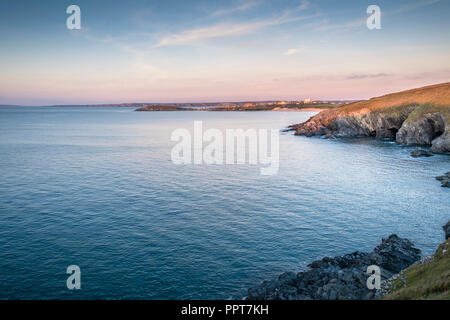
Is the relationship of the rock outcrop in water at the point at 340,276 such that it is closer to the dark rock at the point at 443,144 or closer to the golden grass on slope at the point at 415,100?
the dark rock at the point at 443,144

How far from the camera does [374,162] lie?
70.2 m

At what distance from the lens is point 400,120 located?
103812 mm

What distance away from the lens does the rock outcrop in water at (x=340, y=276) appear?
846 inches

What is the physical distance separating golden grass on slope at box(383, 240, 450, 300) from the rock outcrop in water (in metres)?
1.79

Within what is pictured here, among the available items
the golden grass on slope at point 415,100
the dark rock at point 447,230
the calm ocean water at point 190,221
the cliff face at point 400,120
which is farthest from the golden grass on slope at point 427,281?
the golden grass on slope at point 415,100

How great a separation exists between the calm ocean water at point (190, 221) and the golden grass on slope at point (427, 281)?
6966 mm

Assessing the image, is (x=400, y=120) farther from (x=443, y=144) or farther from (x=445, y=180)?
(x=445, y=180)

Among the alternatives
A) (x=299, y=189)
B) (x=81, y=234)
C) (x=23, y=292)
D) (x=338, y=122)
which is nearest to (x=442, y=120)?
(x=338, y=122)

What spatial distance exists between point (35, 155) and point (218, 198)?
2179 inches

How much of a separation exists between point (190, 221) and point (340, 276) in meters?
18.1

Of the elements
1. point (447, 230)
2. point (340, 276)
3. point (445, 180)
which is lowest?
point (340, 276)

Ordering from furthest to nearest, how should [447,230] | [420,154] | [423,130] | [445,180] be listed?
[423,130], [420,154], [445,180], [447,230]

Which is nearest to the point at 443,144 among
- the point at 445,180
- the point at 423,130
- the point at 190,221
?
the point at 423,130
